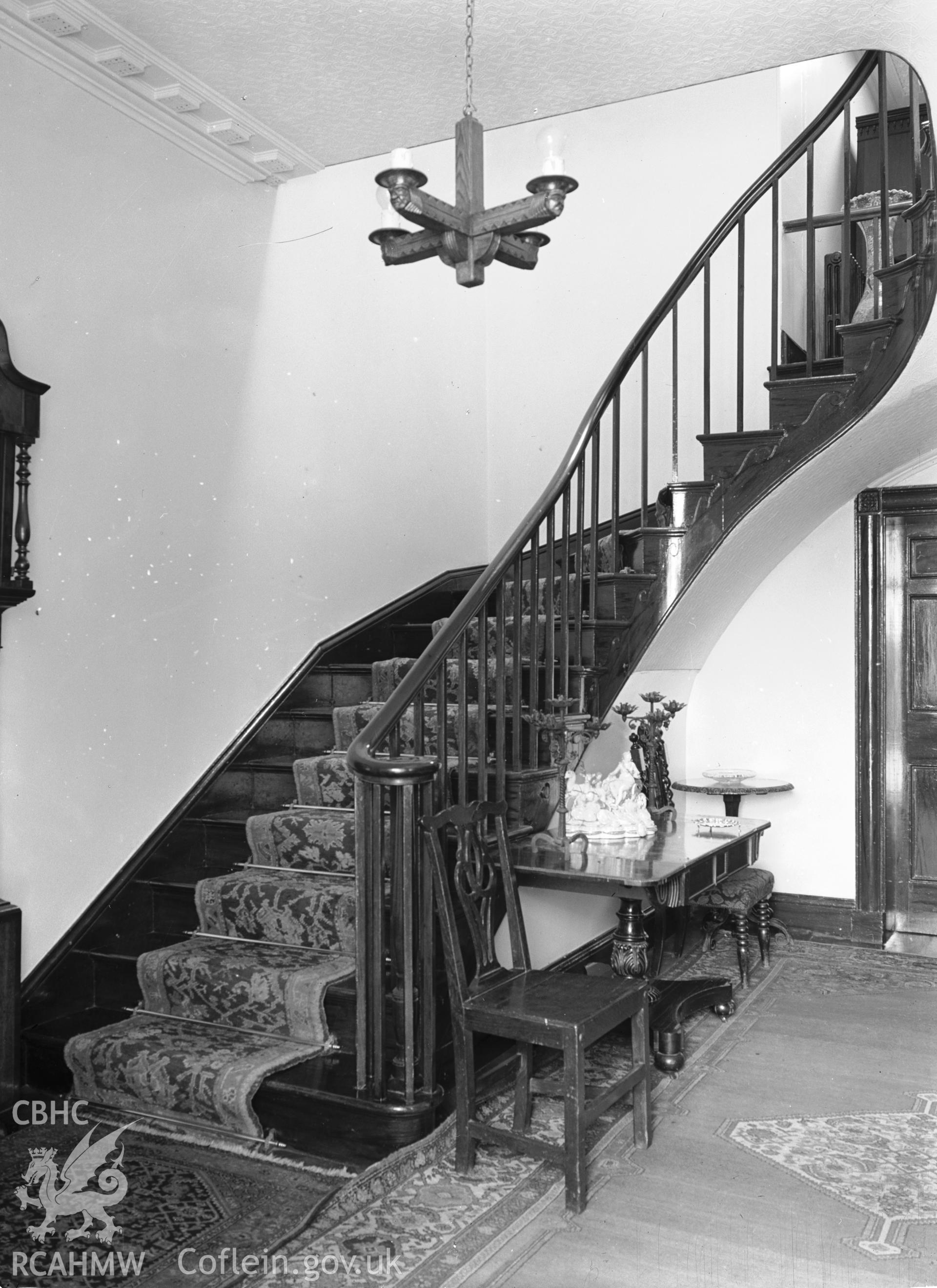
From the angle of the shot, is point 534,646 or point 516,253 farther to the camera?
point 534,646

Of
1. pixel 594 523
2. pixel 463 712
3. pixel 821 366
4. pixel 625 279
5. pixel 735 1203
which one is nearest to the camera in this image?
pixel 735 1203

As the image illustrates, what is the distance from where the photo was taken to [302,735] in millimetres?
4777

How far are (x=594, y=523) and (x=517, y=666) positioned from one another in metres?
0.63

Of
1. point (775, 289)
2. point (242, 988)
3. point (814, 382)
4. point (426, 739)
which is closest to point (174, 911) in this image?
point (242, 988)

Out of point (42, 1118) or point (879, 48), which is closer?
point (42, 1118)

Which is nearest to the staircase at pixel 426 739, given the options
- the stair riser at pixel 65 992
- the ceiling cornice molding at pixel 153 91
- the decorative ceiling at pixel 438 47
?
the stair riser at pixel 65 992

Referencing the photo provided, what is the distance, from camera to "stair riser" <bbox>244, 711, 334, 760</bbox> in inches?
186

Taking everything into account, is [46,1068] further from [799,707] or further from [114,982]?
[799,707]

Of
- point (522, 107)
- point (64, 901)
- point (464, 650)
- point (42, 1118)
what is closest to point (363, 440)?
point (522, 107)

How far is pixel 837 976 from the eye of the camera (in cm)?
499

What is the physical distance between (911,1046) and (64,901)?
3016 mm

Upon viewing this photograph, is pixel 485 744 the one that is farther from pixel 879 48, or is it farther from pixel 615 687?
pixel 879 48

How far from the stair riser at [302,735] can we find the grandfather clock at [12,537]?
1391 millimetres

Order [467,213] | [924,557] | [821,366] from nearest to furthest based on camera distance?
[467,213]
[821,366]
[924,557]
